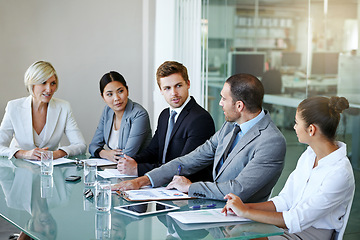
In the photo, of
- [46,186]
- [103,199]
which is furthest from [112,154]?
[103,199]

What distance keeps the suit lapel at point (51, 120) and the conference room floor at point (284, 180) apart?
85cm

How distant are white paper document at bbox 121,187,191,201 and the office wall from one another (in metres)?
3.10

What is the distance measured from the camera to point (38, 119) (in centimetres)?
420

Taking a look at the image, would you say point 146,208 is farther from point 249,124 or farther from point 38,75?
point 38,75

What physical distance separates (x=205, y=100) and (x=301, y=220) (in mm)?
2904

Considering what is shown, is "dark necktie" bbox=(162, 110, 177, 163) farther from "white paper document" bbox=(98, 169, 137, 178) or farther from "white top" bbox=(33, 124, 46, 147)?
"white top" bbox=(33, 124, 46, 147)

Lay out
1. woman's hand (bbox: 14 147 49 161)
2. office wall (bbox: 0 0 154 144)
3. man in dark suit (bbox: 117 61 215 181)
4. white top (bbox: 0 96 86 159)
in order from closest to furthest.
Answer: man in dark suit (bbox: 117 61 215 181) → woman's hand (bbox: 14 147 49 161) → white top (bbox: 0 96 86 159) → office wall (bbox: 0 0 154 144)

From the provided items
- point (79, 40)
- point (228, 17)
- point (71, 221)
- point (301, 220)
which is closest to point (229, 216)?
point (301, 220)

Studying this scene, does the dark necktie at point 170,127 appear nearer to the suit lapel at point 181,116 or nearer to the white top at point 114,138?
the suit lapel at point 181,116

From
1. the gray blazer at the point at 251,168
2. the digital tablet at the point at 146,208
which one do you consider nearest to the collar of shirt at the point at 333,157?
the gray blazer at the point at 251,168

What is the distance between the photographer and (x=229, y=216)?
2170 mm

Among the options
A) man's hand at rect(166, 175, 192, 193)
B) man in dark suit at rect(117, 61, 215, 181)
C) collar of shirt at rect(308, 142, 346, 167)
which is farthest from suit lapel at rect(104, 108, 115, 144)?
collar of shirt at rect(308, 142, 346, 167)

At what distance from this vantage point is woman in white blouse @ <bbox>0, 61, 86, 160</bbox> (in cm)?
406

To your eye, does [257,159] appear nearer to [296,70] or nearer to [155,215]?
[155,215]
